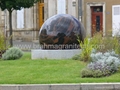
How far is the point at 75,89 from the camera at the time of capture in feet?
34.7

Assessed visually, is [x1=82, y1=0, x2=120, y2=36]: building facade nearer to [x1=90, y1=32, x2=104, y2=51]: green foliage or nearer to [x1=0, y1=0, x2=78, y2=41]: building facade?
[x1=0, y1=0, x2=78, y2=41]: building facade

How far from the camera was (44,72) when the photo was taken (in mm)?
12742

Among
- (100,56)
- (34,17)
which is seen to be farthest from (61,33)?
(34,17)

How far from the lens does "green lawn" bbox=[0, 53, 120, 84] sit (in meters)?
11.3

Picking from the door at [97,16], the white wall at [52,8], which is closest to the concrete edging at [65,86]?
the door at [97,16]

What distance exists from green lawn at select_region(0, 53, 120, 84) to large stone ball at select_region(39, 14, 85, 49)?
2.04m

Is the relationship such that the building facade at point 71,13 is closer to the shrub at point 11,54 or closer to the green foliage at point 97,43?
the shrub at point 11,54

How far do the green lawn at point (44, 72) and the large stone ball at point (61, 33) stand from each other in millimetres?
2035

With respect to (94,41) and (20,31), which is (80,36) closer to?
(94,41)

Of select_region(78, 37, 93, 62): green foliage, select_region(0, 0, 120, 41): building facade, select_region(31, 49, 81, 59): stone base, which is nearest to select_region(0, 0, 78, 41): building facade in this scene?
select_region(0, 0, 120, 41): building facade

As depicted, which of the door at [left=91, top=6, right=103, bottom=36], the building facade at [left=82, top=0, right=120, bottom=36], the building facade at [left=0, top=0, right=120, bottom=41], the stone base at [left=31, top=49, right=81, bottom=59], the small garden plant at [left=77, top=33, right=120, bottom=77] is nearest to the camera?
the small garden plant at [left=77, top=33, right=120, bottom=77]

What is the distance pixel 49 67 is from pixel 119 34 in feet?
13.5

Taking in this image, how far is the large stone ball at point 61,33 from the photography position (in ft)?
55.4

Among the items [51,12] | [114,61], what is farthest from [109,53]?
[51,12]
